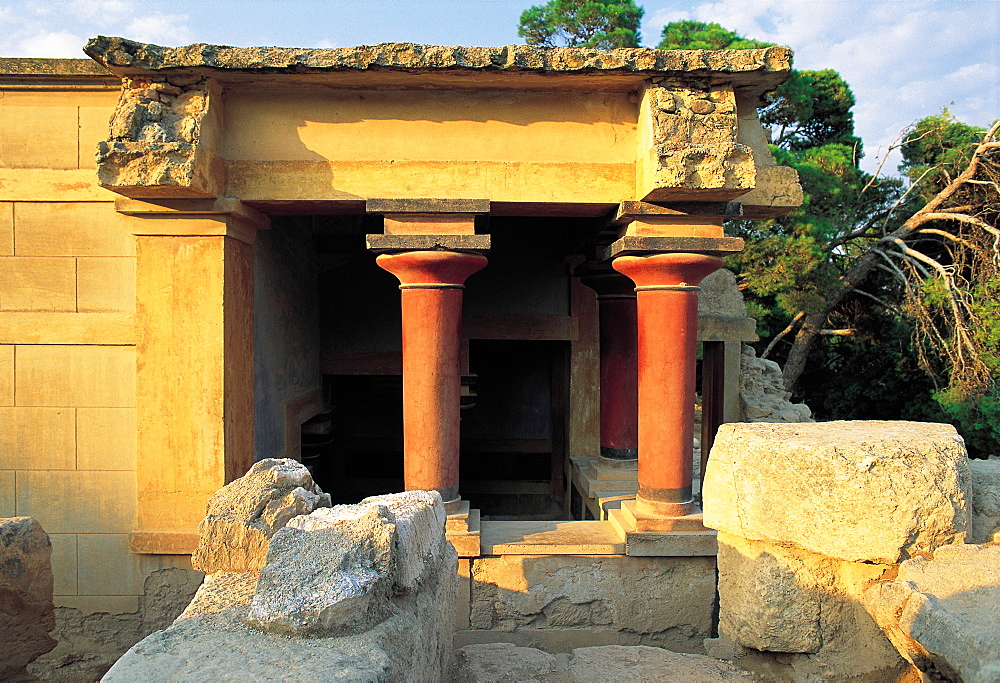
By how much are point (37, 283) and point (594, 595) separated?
4.46m

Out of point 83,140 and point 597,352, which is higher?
point 83,140

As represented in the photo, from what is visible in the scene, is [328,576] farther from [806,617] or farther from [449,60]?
[449,60]

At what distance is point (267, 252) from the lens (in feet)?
17.5

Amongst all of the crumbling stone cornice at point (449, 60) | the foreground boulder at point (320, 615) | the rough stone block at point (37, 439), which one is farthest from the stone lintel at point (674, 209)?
the rough stone block at point (37, 439)

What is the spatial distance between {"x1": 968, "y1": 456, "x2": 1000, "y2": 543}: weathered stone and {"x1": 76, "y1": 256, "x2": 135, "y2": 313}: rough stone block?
16.3ft

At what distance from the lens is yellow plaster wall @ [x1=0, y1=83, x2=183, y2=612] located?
4.46 m

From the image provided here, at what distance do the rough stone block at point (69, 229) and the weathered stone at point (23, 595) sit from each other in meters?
2.09

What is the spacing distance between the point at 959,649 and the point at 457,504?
3.11m

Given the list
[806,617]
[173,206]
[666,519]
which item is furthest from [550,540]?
[173,206]

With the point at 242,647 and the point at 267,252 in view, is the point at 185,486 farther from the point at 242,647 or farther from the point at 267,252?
the point at 242,647

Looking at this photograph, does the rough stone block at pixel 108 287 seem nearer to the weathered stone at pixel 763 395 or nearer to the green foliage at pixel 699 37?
the weathered stone at pixel 763 395

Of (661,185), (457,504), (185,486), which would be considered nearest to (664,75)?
(661,185)

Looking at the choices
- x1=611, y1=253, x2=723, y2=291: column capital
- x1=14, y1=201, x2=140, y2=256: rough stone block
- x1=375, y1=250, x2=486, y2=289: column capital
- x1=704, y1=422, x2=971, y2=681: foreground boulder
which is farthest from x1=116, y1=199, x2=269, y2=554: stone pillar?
x1=704, y1=422, x2=971, y2=681: foreground boulder

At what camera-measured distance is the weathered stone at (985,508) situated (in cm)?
264
